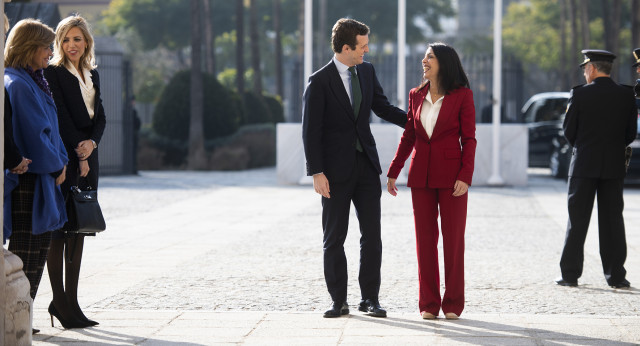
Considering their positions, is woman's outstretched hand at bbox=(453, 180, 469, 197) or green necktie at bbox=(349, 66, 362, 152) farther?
green necktie at bbox=(349, 66, 362, 152)

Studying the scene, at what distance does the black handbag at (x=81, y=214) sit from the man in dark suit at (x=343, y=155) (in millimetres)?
1274

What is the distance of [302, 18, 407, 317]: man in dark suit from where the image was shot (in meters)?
6.75

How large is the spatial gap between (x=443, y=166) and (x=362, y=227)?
0.62 m

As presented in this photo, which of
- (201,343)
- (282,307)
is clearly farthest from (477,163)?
(201,343)

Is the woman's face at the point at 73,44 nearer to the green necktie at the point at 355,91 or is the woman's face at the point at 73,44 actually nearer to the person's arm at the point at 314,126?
the person's arm at the point at 314,126

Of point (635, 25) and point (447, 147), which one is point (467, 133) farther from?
point (635, 25)

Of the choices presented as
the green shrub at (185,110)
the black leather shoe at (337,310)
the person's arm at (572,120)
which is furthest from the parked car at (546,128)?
the black leather shoe at (337,310)

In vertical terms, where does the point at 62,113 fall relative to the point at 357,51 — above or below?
below

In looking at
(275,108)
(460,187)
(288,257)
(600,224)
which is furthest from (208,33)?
(460,187)

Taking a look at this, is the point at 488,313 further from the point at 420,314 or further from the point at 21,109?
the point at 21,109

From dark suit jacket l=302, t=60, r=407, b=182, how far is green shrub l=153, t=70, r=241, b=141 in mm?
22722

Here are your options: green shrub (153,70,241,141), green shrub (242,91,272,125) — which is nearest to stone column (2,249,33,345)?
green shrub (153,70,241,141)

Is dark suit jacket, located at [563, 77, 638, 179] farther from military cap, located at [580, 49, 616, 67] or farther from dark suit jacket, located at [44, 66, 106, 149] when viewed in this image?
dark suit jacket, located at [44, 66, 106, 149]

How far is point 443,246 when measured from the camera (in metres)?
6.79
